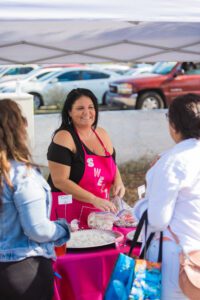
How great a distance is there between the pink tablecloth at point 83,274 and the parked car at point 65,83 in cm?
1290

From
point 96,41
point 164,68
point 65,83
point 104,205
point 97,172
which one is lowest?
point 104,205

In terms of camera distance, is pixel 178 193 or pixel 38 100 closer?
Result: pixel 178 193

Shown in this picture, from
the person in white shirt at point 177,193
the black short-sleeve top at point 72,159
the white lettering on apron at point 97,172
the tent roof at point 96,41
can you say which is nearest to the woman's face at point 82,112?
the black short-sleeve top at point 72,159

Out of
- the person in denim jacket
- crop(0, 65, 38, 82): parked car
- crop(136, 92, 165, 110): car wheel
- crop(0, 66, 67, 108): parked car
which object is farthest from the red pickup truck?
the person in denim jacket

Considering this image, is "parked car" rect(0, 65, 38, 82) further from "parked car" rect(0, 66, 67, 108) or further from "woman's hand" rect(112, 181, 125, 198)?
"woman's hand" rect(112, 181, 125, 198)

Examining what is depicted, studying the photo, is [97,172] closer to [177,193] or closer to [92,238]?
[92,238]

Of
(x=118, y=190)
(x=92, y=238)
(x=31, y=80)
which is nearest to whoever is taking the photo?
(x=92, y=238)

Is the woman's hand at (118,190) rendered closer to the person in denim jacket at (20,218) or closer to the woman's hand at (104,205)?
the woman's hand at (104,205)

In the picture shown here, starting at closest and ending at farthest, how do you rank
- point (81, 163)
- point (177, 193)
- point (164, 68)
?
point (177, 193) < point (81, 163) < point (164, 68)

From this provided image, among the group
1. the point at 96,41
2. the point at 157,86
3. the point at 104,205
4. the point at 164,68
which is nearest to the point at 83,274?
the point at 104,205

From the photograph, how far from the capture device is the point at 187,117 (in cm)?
253

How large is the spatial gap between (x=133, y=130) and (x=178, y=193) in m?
6.53

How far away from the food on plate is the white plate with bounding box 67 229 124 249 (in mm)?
98

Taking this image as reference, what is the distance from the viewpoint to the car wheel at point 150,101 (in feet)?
49.0
